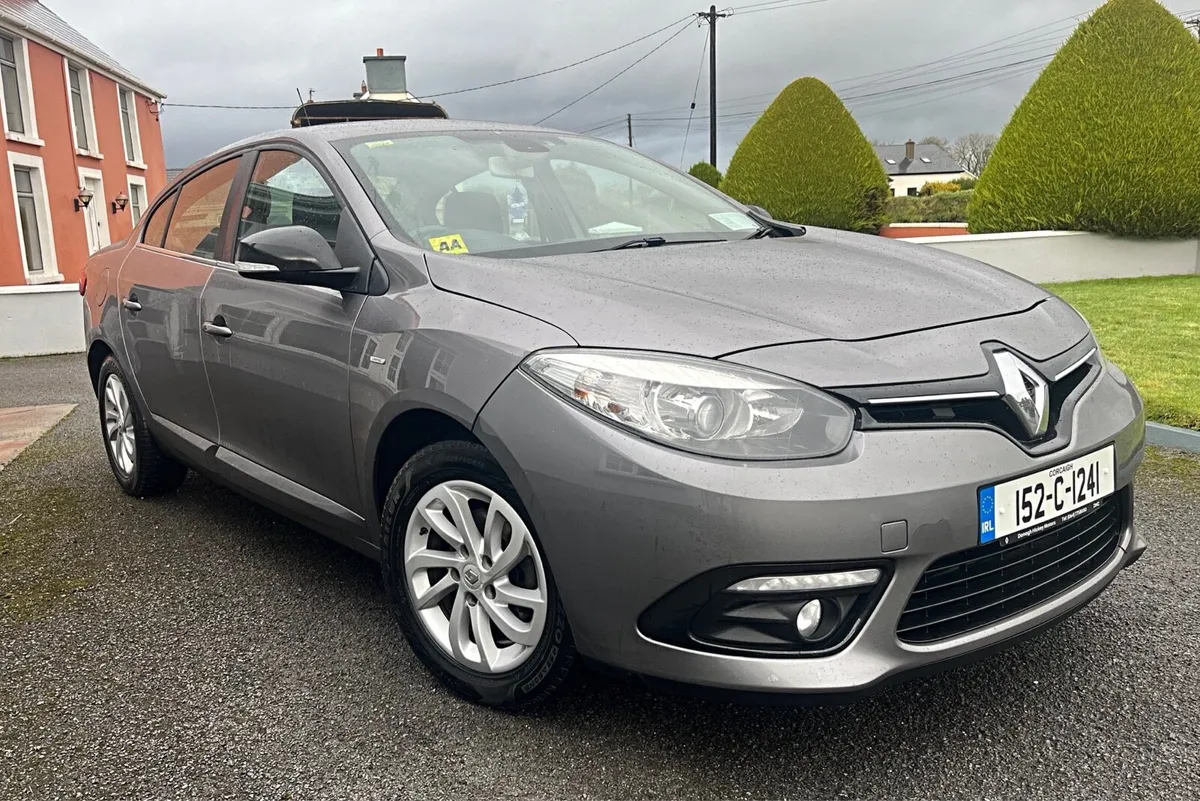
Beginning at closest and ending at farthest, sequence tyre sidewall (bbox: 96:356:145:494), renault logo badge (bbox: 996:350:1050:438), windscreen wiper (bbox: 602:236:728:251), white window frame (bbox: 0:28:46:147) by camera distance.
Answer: renault logo badge (bbox: 996:350:1050:438), windscreen wiper (bbox: 602:236:728:251), tyre sidewall (bbox: 96:356:145:494), white window frame (bbox: 0:28:46:147)

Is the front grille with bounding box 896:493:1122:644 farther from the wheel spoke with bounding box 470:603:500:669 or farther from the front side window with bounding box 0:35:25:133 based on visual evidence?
the front side window with bounding box 0:35:25:133

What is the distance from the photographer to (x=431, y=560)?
250cm

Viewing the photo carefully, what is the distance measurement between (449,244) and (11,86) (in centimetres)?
2105

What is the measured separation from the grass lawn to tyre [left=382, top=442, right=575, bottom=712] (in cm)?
393

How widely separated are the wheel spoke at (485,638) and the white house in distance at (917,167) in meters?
101

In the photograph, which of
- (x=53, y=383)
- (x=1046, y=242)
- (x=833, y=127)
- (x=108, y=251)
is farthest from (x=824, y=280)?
(x=833, y=127)

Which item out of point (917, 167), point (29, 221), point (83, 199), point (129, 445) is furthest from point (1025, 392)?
point (917, 167)

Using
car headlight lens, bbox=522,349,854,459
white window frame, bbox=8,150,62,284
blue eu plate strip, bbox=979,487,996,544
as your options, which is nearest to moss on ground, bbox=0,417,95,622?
car headlight lens, bbox=522,349,854,459

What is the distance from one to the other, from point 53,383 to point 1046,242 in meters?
11.2

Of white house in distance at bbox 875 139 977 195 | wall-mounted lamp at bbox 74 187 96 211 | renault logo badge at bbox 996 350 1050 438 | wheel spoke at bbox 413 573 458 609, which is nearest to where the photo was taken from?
renault logo badge at bbox 996 350 1050 438

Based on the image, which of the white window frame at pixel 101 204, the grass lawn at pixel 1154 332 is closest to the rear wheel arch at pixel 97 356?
the grass lawn at pixel 1154 332

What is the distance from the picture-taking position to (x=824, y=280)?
8.20ft

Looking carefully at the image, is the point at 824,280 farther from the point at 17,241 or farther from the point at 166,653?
the point at 17,241

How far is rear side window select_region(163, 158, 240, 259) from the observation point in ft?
12.0
